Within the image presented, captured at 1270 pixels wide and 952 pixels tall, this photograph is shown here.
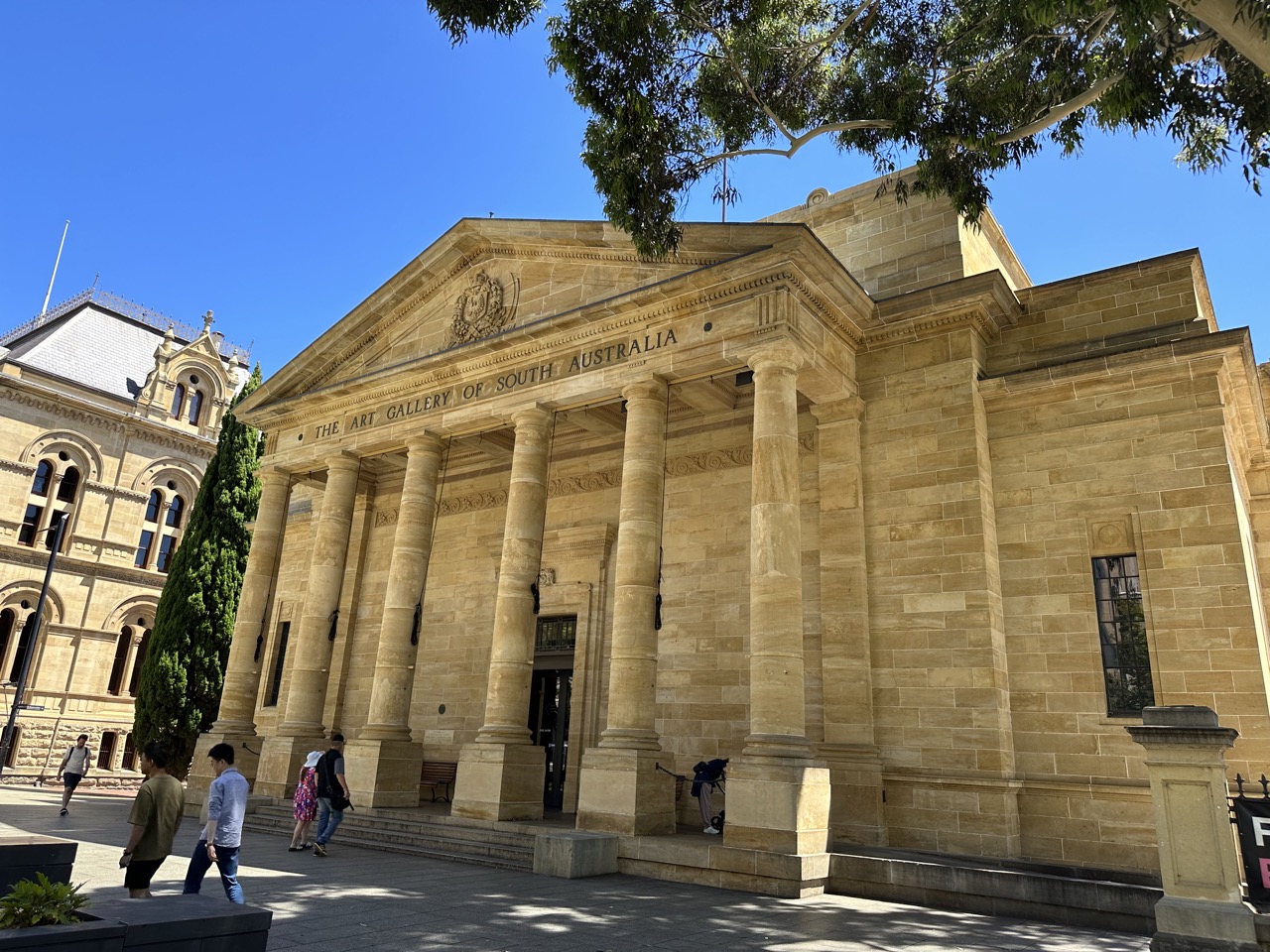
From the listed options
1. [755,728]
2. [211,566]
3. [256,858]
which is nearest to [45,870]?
[256,858]

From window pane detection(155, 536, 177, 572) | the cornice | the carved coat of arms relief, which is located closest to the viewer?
the cornice

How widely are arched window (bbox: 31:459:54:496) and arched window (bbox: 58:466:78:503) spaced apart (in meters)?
0.50

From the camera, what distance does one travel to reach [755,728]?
39.8ft

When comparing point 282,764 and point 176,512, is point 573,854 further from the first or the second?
point 176,512

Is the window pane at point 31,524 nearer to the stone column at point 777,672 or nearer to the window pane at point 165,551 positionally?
the window pane at point 165,551

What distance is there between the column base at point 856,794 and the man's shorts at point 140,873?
943 centimetres

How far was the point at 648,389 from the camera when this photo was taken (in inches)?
598

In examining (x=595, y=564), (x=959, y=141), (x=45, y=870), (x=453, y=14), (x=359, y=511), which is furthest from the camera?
(x=359, y=511)

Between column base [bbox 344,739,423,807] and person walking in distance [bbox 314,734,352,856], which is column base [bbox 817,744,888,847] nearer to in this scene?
person walking in distance [bbox 314,734,352,856]

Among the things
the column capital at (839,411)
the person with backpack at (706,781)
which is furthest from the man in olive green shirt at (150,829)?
the column capital at (839,411)

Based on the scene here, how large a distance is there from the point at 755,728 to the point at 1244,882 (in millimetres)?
5675

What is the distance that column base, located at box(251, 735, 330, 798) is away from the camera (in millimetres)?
17438

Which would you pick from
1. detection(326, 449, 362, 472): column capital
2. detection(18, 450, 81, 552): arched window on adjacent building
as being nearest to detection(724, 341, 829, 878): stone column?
detection(326, 449, 362, 472): column capital

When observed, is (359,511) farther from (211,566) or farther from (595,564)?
(595,564)
